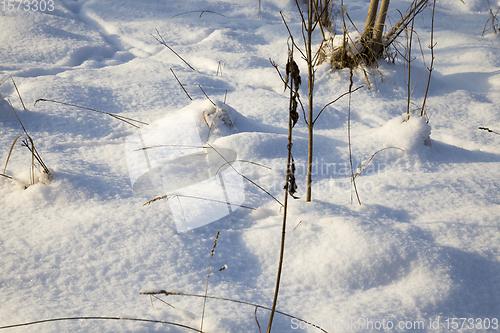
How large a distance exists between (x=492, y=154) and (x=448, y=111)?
53 centimetres

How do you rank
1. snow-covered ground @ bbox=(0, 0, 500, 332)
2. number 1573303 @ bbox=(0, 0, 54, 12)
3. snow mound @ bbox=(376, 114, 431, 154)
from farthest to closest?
number 1573303 @ bbox=(0, 0, 54, 12) < snow mound @ bbox=(376, 114, 431, 154) < snow-covered ground @ bbox=(0, 0, 500, 332)

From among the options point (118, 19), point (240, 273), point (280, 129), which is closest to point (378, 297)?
point (240, 273)

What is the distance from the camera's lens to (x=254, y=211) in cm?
120

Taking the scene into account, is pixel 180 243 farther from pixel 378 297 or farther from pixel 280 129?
pixel 280 129

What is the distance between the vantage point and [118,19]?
10.4ft

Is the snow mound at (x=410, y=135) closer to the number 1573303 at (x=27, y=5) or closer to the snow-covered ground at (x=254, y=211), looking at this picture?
the snow-covered ground at (x=254, y=211)

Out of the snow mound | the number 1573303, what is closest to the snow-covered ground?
the snow mound

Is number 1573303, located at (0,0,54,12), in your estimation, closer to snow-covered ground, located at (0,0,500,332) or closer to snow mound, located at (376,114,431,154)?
snow-covered ground, located at (0,0,500,332)

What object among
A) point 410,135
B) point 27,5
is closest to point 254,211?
point 410,135

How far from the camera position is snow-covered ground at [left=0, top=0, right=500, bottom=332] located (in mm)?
817

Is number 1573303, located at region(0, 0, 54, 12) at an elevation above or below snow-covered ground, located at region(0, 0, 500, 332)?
above

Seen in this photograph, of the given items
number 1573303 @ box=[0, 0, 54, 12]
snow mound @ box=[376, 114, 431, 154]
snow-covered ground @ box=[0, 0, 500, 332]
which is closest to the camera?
snow-covered ground @ box=[0, 0, 500, 332]

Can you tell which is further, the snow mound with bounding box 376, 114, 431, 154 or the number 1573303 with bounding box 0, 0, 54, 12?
the number 1573303 with bounding box 0, 0, 54, 12

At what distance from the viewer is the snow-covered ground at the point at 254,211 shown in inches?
32.2
